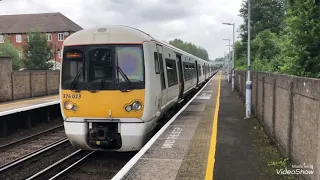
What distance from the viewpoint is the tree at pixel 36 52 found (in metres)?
43.9

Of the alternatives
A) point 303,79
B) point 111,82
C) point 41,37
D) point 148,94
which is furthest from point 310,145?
point 41,37

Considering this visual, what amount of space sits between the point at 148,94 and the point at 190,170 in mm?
2338

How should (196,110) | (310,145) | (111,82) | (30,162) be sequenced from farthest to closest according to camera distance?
(196,110), (30,162), (111,82), (310,145)

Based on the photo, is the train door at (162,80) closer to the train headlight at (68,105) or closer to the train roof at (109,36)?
the train roof at (109,36)

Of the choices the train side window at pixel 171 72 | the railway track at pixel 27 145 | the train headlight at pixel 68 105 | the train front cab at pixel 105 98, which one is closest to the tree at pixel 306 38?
the train side window at pixel 171 72

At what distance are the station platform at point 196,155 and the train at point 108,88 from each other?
2.48ft

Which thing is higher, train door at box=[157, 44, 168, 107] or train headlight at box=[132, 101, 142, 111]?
train door at box=[157, 44, 168, 107]

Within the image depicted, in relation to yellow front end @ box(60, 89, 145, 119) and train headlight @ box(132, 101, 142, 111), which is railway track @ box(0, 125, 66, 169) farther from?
train headlight @ box(132, 101, 142, 111)

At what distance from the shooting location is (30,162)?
28.8ft

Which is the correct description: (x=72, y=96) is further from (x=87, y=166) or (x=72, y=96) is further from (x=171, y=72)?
(x=171, y=72)

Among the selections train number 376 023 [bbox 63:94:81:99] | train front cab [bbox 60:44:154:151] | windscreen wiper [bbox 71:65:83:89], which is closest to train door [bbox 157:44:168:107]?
train front cab [bbox 60:44:154:151]

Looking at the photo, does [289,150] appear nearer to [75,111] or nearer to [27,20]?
[75,111]

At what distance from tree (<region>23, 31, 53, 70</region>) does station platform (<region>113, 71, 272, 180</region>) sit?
37.6m

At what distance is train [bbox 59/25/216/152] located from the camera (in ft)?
24.5
